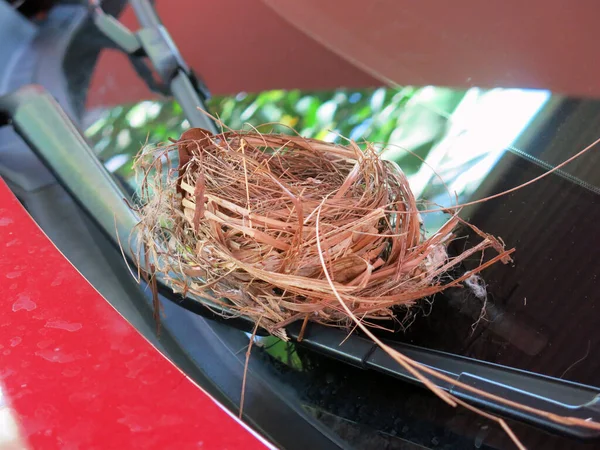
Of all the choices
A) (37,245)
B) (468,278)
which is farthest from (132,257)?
(468,278)

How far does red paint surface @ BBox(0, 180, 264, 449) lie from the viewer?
458 mm

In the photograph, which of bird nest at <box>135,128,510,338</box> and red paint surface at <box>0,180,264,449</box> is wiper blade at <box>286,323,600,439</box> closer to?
bird nest at <box>135,128,510,338</box>

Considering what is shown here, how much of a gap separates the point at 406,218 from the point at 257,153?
0.66ft

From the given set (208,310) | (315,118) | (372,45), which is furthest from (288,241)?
(372,45)

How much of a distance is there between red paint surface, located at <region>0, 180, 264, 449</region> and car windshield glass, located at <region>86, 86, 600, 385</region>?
0.25 meters

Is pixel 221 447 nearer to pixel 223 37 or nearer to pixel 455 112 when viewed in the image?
pixel 455 112

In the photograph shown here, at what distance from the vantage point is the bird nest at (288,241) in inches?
22.5

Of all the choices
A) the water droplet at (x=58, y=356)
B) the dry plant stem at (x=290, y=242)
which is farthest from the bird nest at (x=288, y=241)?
the water droplet at (x=58, y=356)

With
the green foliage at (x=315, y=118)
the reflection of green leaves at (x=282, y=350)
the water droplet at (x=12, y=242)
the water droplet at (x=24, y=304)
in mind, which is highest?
the water droplet at (x=12, y=242)

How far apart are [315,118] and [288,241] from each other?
1.46ft

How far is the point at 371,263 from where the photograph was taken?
604mm

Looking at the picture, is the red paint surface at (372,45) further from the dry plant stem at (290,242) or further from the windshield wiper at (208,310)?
the dry plant stem at (290,242)

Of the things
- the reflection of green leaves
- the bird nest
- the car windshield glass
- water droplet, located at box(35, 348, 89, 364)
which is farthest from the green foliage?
water droplet, located at box(35, 348, 89, 364)

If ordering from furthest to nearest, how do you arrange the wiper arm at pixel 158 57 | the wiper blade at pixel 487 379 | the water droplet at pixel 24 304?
the wiper arm at pixel 158 57
the water droplet at pixel 24 304
the wiper blade at pixel 487 379
